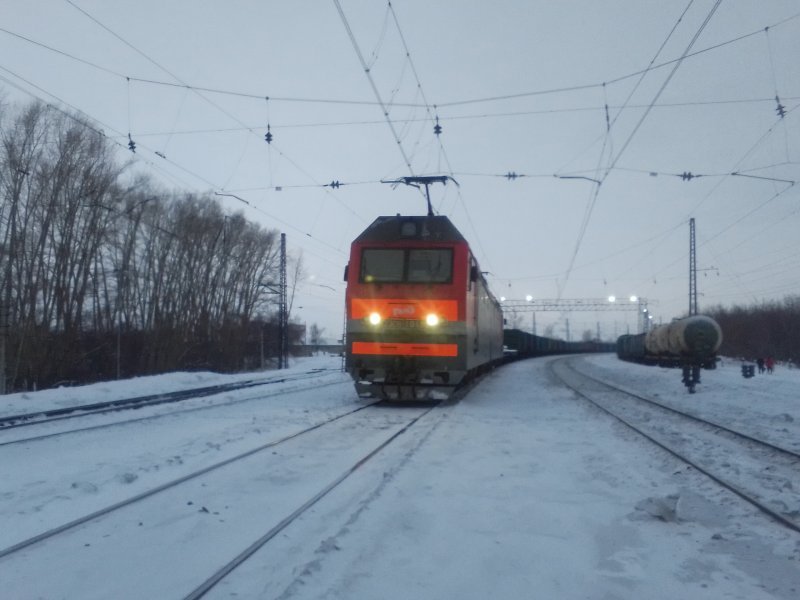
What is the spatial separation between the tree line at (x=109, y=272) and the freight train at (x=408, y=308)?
27.9ft

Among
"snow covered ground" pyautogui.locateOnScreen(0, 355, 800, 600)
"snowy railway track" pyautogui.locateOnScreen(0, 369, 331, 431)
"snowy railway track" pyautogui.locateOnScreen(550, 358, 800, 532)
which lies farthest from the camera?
"snowy railway track" pyautogui.locateOnScreen(0, 369, 331, 431)

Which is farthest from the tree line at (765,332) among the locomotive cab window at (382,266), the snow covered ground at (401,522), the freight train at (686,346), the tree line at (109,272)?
the snow covered ground at (401,522)

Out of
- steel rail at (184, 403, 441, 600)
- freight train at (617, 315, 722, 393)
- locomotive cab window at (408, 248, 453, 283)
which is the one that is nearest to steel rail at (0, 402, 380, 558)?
steel rail at (184, 403, 441, 600)

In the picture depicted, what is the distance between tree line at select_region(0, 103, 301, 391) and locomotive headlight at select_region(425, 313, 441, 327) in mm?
10187

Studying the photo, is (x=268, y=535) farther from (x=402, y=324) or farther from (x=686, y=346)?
(x=686, y=346)

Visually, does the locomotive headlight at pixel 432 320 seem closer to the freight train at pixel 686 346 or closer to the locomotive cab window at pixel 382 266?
the locomotive cab window at pixel 382 266

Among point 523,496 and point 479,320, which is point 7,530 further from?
point 479,320

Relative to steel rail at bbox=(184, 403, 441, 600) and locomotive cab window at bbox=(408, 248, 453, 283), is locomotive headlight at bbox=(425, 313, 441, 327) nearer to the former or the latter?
locomotive cab window at bbox=(408, 248, 453, 283)

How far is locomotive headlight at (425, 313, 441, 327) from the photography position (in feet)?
48.3

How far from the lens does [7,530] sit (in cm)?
543

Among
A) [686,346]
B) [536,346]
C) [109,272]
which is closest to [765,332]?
[536,346]

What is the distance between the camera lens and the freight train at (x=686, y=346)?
2258cm

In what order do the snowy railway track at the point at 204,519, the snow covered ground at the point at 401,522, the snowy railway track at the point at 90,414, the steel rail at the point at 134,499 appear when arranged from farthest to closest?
1. the snowy railway track at the point at 90,414
2. the steel rail at the point at 134,499
3. the snowy railway track at the point at 204,519
4. the snow covered ground at the point at 401,522

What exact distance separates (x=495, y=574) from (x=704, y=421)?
10.3 meters
